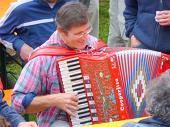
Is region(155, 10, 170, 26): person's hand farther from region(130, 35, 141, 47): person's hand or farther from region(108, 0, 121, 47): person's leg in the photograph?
region(108, 0, 121, 47): person's leg

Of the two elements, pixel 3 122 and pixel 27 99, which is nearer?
pixel 3 122

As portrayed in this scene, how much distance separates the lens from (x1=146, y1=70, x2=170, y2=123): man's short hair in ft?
8.20

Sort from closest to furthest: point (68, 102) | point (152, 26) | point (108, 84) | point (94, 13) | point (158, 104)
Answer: point (158, 104), point (68, 102), point (108, 84), point (152, 26), point (94, 13)

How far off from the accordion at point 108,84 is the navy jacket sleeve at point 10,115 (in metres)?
0.37

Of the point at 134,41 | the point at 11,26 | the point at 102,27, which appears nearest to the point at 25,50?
the point at 11,26

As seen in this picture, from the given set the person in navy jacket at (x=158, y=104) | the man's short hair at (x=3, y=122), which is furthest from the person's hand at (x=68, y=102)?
the person in navy jacket at (x=158, y=104)

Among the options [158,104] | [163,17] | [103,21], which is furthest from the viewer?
[103,21]

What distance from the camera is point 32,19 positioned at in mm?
4211

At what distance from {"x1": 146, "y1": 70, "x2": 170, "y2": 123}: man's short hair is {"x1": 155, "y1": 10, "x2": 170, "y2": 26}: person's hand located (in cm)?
108

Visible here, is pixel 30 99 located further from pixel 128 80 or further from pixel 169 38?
pixel 169 38

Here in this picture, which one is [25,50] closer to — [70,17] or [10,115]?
[70,17]

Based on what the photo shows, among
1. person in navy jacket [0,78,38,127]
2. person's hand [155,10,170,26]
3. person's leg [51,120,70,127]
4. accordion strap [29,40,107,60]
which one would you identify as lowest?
person's leg [51,120,70,127]

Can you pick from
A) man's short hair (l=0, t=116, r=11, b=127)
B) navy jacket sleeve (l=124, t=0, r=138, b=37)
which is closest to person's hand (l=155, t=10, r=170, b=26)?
navy jacket sleeve (l=124, t=0, r=138, b=37)

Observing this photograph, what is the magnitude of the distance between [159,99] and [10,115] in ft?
3.30
